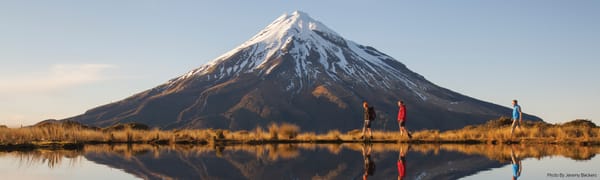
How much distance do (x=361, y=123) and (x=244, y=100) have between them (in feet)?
99.7

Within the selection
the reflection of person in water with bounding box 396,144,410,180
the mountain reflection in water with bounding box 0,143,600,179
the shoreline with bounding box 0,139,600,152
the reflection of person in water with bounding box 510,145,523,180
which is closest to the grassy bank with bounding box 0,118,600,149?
the shoreline with bounding box 0,139,600,152

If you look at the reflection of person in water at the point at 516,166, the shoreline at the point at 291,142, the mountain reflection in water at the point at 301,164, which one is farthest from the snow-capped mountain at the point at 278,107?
the reflection of person in water at the point at 516,166

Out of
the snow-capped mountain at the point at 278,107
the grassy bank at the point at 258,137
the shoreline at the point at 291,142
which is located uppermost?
the snow-capped mountain at the point at 278,107

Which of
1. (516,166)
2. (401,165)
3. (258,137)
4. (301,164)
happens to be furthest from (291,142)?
(516,166)

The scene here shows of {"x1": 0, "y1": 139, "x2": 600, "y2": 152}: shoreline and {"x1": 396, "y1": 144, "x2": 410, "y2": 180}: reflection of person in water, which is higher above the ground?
{"x1": 0, "y1": 139, "x2": 600, "y2": 152}: shoreline

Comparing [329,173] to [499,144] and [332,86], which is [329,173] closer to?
[499,144]

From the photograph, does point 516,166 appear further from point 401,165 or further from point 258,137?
point 258,137

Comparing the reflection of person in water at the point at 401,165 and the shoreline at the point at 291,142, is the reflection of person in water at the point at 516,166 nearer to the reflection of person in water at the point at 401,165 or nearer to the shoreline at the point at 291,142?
the reflection of person in water at the point at 401,165

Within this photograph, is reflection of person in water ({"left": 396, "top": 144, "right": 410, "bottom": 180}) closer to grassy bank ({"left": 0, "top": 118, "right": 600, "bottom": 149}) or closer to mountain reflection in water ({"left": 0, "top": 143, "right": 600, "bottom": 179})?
mountain reflection in water ({"left": 0, "top": 143, "right": 600, "bottom": 179})

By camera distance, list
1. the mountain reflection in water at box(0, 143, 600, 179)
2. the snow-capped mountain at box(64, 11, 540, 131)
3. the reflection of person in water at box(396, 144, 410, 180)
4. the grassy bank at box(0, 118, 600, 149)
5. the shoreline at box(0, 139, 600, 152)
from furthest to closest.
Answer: the snow-capped mountain at box(64, 11, 540, 131)
the grassy bank at box(0, 118, 600, 149)
the shoreline at box(0, 139, 600, 152)
the mountain reflection in water at box(0, 143, 600, 179)
the reflection of person in water at box(396, 144, 410, 180)

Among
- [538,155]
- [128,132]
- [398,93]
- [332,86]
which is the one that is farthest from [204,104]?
[538,155]

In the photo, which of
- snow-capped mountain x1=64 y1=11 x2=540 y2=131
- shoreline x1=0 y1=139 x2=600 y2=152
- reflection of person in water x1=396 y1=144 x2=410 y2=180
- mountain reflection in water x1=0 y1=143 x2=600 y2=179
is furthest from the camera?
snow-capped mountain x1=64 y1=11 x2=540 y2=131

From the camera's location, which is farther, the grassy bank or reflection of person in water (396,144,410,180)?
the grassy bank

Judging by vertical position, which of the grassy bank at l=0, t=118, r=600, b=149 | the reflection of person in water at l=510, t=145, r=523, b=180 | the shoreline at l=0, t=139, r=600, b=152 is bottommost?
the reflection of person in water at l=510, t=145, r=523, b=180
